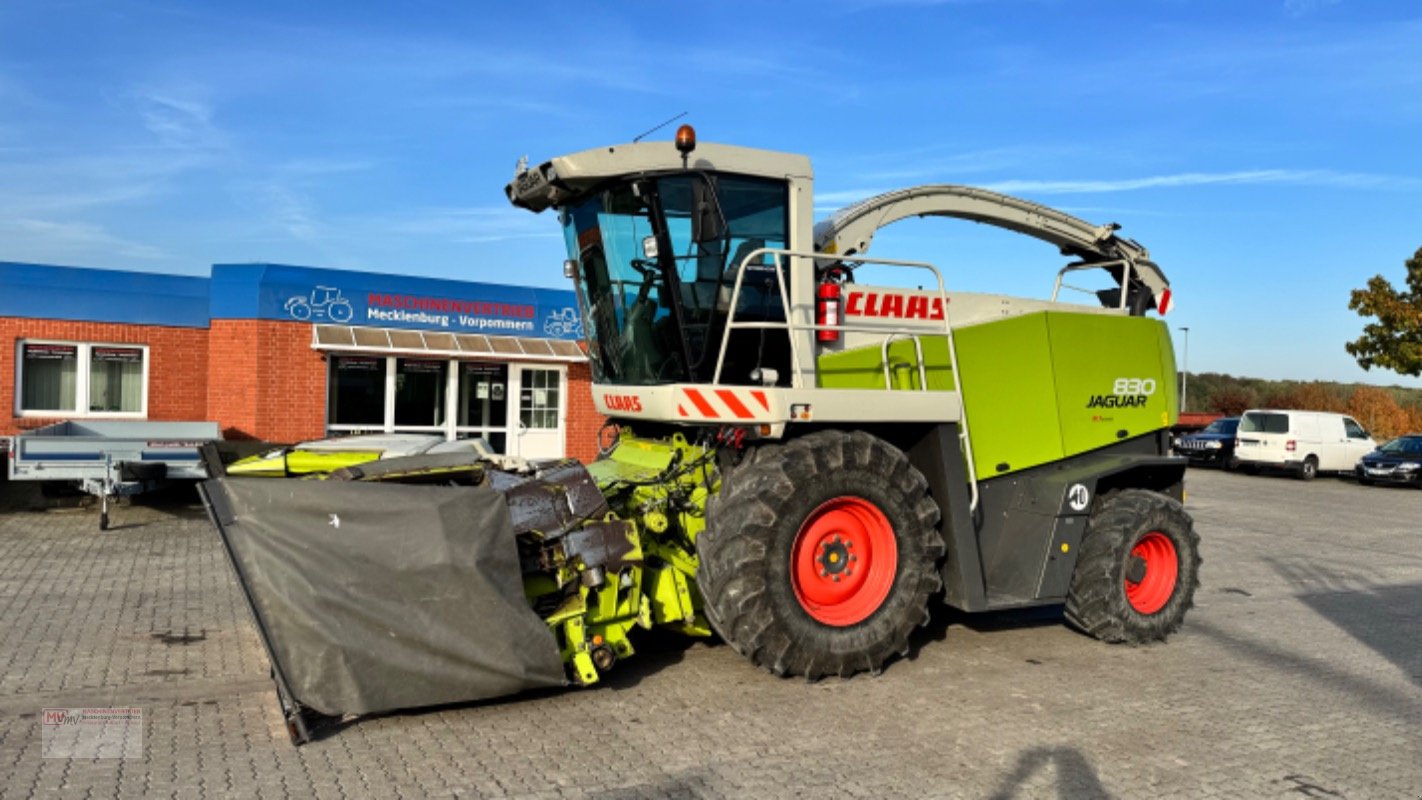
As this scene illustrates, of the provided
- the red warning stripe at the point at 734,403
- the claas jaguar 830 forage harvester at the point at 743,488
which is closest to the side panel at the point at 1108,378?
the claas jaguar 830 forage harvester at the point at 743,488

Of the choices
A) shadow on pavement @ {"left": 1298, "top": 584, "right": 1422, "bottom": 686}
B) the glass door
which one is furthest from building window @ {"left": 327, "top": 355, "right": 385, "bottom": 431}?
shadow on pavement @ {"left": 1298, "top": 584, "right": 1422, "bottom": 686}

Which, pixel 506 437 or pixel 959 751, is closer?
pixel 959 751

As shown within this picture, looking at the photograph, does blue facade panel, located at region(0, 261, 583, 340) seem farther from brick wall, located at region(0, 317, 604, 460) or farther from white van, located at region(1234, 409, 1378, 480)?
white van, located at region(1234, 409, 1378, 480)

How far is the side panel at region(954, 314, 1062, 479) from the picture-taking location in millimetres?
7449

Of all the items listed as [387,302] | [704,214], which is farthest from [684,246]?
[387,302]

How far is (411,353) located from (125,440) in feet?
17.0

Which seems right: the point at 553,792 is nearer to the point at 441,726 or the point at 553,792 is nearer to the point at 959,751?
the point at 441,726

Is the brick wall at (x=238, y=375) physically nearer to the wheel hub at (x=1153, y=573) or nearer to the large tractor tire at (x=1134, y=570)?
the large tractor tire at (x=1134, y=570)

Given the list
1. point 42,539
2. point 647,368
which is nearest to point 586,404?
point 42,539

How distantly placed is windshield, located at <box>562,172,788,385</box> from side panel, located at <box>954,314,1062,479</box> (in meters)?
1.49

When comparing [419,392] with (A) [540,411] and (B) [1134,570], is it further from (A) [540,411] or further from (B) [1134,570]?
(B) [1134,570]

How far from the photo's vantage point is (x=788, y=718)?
18.9 ft

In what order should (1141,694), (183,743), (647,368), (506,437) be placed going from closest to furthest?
Answer: (183,743), (1141,694), (647,368), (506,437)

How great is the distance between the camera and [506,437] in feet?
61.9
